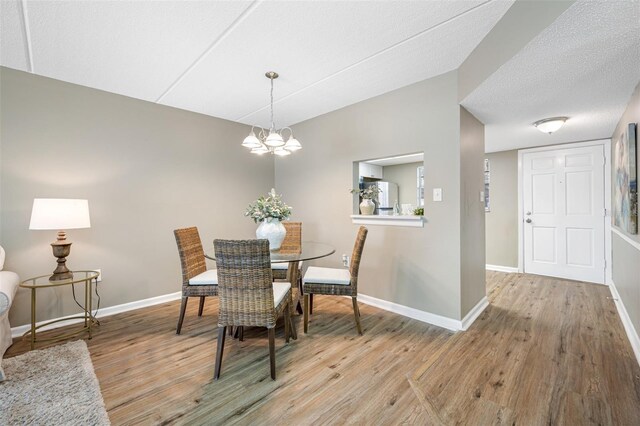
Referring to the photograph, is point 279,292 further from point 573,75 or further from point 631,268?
point 631,268

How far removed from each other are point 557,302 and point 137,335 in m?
4.45

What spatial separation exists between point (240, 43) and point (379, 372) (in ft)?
8.59

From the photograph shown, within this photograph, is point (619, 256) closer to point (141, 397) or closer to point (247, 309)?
point (247, 309)

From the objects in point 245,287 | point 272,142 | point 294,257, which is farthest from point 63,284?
point 272,142

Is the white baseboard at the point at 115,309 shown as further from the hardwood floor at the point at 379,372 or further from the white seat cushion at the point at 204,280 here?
the white seat cushion at the point at 204,280

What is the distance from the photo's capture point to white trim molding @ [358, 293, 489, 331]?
256 centimetres

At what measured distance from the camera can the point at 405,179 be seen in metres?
5.54

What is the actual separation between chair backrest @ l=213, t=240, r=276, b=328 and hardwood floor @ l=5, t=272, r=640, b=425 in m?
0.41

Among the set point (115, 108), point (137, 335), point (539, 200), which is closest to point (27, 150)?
point (115, 108)

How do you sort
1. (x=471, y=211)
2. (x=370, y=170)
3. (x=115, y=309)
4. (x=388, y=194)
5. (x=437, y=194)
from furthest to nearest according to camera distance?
(x=388, y=194) → (x=370, y=170) → (x=115, y=309) → (x=471, y=211) → (x=437, y=194)

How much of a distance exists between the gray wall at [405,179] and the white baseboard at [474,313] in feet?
8.63

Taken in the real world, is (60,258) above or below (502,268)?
above

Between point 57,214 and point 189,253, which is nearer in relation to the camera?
point 57,214

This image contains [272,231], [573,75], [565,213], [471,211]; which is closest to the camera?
[573,75]
